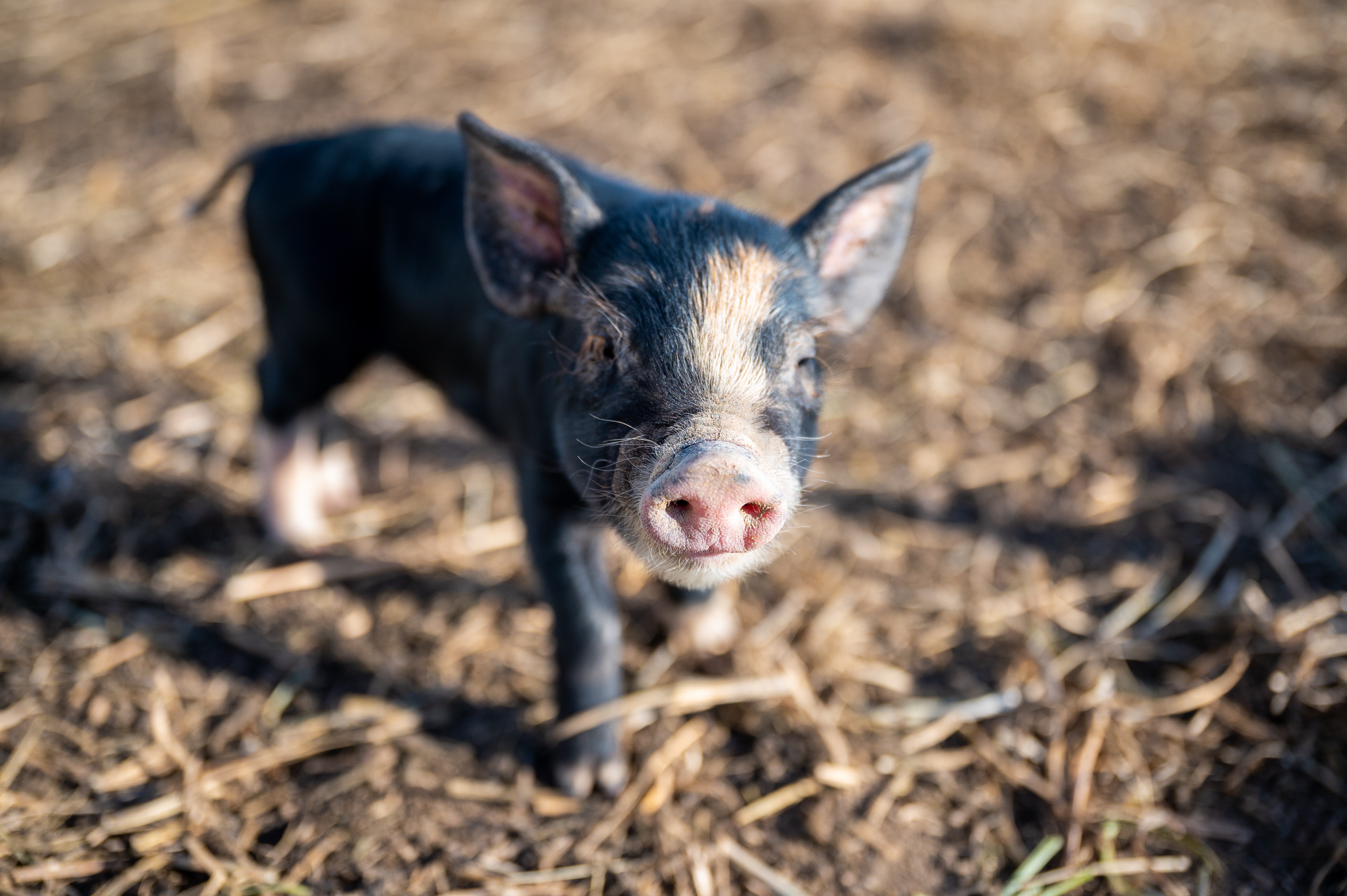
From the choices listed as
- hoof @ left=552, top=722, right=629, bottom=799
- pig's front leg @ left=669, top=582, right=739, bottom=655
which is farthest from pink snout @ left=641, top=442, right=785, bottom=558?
pig's front leg @ left=669, top=582, right=739, bottom=655

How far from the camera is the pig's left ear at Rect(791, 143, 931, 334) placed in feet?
8.28

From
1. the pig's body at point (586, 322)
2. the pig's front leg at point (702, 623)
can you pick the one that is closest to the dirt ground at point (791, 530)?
the pig's front leg at point (702, 623)

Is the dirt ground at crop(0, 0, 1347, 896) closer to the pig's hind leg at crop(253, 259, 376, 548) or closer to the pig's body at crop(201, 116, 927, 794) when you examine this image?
the pig's hind leg at crop(253, 259, 376, 548)

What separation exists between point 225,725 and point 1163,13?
7.69m

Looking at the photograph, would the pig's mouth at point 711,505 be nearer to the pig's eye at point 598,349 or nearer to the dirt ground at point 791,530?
the pig's eye at point 598,349

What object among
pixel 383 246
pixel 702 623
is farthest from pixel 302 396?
pixel 702 623

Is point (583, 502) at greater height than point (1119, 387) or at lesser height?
greater

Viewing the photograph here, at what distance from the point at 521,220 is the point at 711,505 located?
1110mm

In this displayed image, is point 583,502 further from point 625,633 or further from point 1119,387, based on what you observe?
point 1119,387

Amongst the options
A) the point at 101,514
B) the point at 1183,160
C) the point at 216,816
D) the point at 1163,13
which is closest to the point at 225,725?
the point at 216,816

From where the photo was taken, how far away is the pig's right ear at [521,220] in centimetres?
240

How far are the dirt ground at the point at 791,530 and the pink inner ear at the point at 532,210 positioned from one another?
94cm

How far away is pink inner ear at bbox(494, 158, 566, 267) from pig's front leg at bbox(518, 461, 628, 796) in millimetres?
645

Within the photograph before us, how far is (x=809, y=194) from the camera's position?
5277mm
